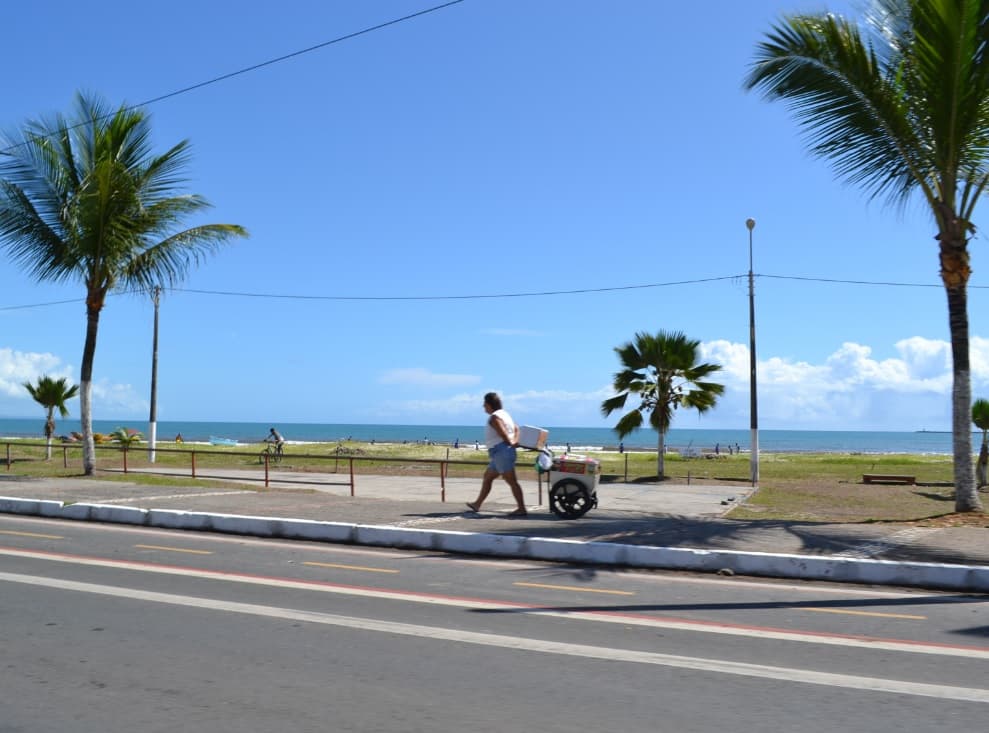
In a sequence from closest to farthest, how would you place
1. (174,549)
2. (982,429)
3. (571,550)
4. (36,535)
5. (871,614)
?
(871,614) → (571,550) → (174,549) → (36,535) → (982,429)

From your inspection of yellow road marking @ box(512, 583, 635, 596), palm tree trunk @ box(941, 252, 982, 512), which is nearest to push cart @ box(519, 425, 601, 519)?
yellow road marking @ box(512, 583, 635, 596)

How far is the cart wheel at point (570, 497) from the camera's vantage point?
12.5 metres

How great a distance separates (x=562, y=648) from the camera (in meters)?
5.77

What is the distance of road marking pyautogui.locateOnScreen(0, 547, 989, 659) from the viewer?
5.95 metres

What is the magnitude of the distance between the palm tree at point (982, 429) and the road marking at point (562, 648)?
24.8 metres

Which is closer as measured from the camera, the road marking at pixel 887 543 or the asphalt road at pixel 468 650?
the asphalt road at pixel 468 650

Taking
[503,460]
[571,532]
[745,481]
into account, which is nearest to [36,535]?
[503,460]

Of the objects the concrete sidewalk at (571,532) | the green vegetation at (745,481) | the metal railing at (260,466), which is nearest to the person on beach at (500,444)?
the concrete sidewalk at (571,532)

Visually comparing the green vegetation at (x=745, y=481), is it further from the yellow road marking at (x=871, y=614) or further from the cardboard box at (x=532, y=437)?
the yellow road marking at (x=871, y=614)

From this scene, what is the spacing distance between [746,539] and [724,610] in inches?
125

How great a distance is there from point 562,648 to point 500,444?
648 centimetres

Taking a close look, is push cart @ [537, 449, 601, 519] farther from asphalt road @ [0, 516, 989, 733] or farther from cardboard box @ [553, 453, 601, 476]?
asphalt road @ [0, 516, 989, 733]

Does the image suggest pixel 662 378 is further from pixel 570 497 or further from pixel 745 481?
pixel 570 497

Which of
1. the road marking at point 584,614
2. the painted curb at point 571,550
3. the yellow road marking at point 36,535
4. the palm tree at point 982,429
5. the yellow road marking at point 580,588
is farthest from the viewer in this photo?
the palm tree at point 982,429
